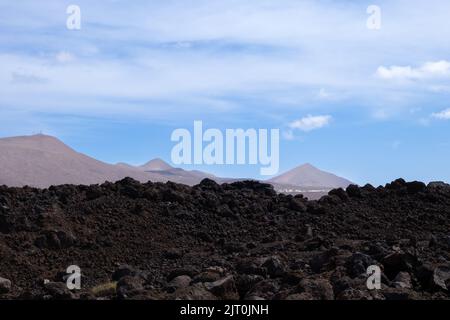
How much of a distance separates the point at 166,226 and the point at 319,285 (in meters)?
8.98

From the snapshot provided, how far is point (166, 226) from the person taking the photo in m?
19.3

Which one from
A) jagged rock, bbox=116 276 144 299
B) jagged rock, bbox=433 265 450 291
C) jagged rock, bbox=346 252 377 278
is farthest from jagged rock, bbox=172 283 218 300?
jagged rock, bbox=433 265 450 291

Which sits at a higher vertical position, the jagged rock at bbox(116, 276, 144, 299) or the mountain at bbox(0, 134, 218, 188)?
the mountain at bbox(0, 134, 218, 188)

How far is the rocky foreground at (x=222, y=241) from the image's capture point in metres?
12.0

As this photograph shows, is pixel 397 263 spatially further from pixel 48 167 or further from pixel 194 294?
pixel 48 167

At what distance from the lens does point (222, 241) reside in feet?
58.9

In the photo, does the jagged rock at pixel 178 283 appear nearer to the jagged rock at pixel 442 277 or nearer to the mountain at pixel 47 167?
the jagged rock at pixel 442 277

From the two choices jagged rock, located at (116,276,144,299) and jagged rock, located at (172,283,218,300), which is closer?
jagged rock, located at (172,283,218,300)

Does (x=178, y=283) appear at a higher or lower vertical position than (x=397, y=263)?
lower

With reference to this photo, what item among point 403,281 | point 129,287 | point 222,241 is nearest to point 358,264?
point 403,281

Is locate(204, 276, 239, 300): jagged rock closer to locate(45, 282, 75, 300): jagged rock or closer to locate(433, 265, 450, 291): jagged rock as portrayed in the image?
locate(45, 282, 75, 300): jagged rock

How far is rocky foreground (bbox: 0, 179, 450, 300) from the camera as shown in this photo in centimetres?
1203

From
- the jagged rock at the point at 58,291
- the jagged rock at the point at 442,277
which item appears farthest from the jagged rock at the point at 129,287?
the jagged rock at the point at 442,277

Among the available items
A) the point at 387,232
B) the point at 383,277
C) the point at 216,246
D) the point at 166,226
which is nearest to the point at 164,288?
the point at 383,277
